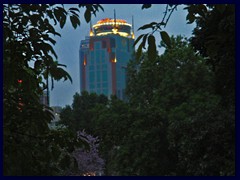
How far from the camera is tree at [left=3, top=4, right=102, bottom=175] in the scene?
3107mm

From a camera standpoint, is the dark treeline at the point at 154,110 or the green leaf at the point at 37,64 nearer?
the green leaf at the point at 37,64

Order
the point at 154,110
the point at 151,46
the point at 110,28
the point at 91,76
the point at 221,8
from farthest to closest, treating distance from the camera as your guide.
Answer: the point at 91,76 → the point at 154,110 → the point at 110,28 → the point at 221,8 → the point at 151,46

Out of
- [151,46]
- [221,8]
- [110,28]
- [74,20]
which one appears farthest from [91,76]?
[151,46]

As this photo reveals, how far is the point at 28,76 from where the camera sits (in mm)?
3191

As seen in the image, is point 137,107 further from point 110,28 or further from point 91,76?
point 110,28

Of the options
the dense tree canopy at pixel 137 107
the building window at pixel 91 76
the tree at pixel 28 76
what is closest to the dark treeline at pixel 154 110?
the dense tree canopy at pixel 137 107

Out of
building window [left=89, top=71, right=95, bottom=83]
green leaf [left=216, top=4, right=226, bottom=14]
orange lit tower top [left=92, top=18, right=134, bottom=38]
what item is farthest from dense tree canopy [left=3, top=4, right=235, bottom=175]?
building window [left=89, top=71, right=95, bottom=83]

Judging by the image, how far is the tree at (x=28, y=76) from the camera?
3107 mm

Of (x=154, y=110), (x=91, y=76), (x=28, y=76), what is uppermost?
(x=91, y=76)

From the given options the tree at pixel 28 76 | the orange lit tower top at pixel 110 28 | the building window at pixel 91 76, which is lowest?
the tree at pixel 28 76

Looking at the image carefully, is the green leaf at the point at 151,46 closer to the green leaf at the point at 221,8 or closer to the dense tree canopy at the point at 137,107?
the dense tree canopy at the point at 137,107

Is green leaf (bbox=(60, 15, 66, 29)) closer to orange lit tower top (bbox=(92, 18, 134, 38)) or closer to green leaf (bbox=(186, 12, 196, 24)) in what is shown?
green leaf (bbox=(186, 12, 196, 24))

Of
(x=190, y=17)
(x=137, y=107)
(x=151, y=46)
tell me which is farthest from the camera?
(x=137, y=107)

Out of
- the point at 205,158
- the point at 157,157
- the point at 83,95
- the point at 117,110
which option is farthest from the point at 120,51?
the point at 205,158
